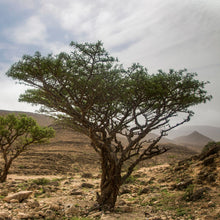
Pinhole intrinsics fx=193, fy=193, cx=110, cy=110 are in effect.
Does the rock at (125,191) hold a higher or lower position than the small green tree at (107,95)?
lower

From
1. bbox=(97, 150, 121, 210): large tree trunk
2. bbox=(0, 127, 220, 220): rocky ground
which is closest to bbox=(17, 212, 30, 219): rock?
bbox=(0, 127, 220, 220): rocky ground

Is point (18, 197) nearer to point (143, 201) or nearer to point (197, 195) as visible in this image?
point (143, 201)

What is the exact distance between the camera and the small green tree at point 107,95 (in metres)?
7.54

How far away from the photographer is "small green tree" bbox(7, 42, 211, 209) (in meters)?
7.54

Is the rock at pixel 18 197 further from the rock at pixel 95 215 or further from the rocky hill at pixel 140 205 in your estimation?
the rock at pixel 95 215

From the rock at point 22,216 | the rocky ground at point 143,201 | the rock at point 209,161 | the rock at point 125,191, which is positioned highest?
the rock at point 209,161

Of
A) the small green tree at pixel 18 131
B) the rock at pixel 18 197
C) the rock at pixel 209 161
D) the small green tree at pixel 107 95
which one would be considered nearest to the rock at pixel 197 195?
the small green tree at pixel 107 95

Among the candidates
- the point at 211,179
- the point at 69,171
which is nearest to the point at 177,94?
the point at 211,179

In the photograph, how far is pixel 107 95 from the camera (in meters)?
8.82

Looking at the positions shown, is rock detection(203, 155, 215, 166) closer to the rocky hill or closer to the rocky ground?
the rocky ground

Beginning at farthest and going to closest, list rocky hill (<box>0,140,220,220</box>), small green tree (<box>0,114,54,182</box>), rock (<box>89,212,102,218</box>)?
1. small green tree (<box>0,114,54,182</box>)
2. rock (<box>89,212,102,218</box>)
3. rocky hill (<box>0,140,220,220</box>)

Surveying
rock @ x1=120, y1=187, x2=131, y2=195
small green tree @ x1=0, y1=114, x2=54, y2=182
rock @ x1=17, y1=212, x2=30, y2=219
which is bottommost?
rock @ x1=120, y1=187, x2=131, y2=195

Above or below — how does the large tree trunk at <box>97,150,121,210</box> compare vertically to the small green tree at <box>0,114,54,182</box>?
below

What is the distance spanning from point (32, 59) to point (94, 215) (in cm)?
633
